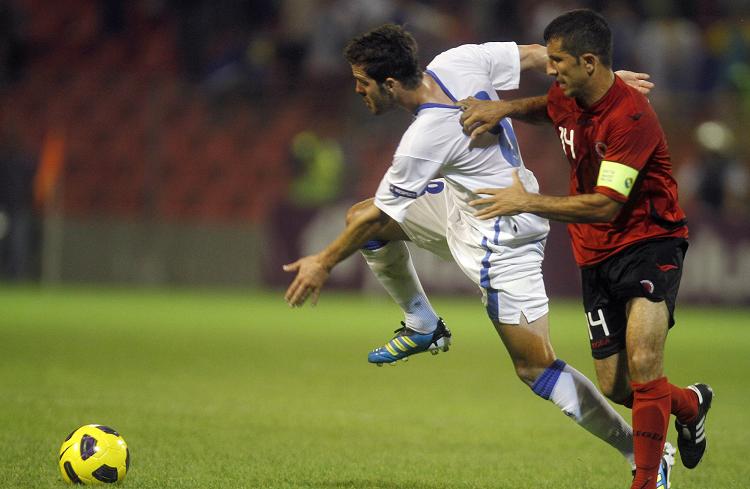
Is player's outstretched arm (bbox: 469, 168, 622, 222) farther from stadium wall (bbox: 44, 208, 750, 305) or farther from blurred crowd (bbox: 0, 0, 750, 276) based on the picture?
blurred crowd (bbox: 0, 0, 750, 276)

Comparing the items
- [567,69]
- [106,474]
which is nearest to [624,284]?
[567,69]

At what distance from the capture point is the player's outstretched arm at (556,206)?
5.04m

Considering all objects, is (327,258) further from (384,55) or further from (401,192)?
(384,55)

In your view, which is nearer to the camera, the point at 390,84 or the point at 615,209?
the point at 615,209

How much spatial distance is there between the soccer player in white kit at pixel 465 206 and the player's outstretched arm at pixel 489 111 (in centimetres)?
6

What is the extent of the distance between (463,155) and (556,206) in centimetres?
73

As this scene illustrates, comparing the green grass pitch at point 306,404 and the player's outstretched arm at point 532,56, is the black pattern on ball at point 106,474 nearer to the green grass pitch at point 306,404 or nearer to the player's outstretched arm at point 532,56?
the green grass pitch at point 306,404

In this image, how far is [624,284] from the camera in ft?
17.5

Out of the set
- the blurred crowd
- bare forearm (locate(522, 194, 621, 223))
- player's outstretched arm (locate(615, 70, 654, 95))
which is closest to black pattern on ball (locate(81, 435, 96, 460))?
bare forearm (locate(522, 194, 621, 223))

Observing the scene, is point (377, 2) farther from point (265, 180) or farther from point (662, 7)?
point (662, 7)

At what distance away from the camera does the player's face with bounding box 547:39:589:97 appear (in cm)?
514

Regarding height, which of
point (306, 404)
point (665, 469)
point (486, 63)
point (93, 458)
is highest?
point (486, 63)

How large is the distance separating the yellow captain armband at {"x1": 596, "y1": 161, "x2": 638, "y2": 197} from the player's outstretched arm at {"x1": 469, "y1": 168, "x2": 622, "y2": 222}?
0.06 meters

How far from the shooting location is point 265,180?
17.7 metres
